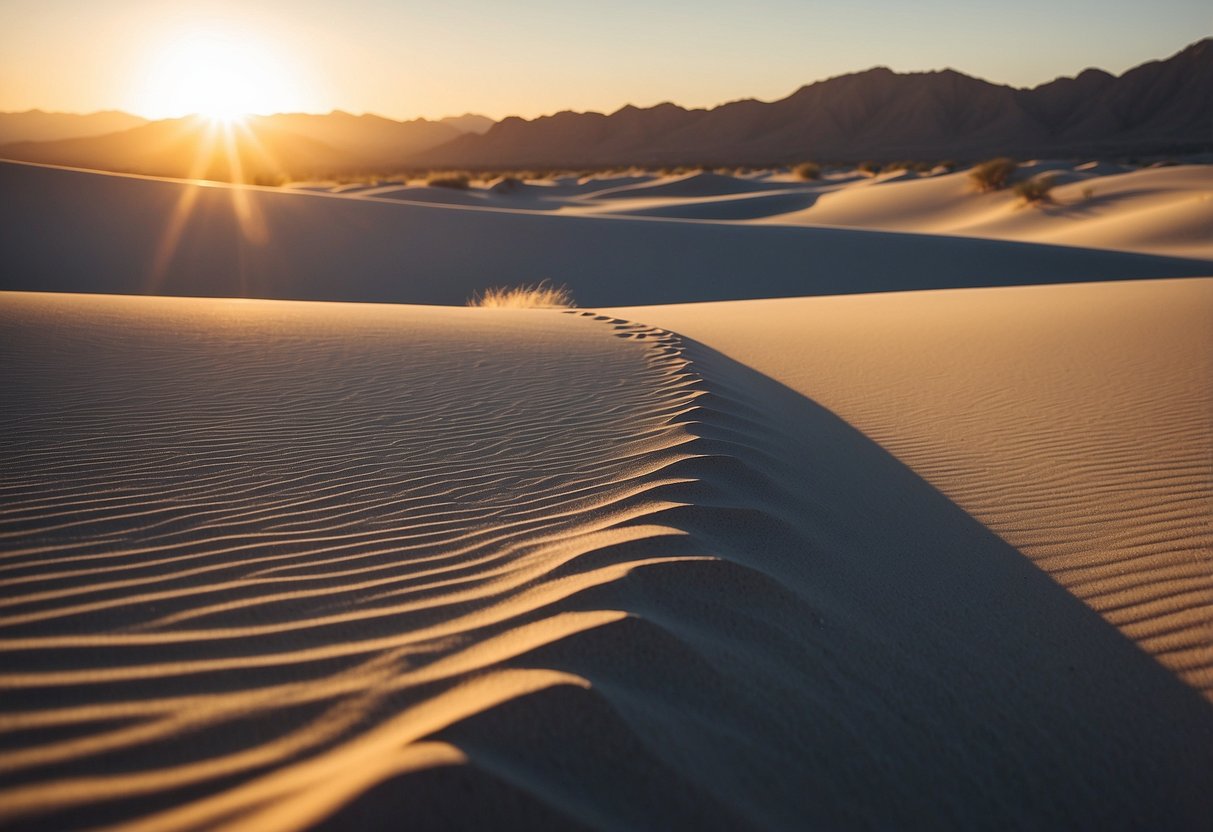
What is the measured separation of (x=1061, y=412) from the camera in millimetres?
5066

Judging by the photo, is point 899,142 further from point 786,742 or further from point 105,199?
point 786,742

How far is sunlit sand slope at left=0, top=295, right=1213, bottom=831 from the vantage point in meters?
1.64

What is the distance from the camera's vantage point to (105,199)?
16438 mm

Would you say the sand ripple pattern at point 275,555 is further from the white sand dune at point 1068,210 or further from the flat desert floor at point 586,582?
the white sand dune at point 1068,210

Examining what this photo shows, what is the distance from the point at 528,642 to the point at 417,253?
16.2 m

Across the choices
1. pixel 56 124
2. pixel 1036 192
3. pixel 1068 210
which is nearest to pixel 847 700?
pixel 1068 210

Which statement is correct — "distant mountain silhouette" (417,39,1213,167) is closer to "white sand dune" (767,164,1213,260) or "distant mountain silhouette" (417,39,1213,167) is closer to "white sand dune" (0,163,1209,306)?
"white sand dune" (767,164,1213,260)

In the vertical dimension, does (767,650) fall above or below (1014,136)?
below

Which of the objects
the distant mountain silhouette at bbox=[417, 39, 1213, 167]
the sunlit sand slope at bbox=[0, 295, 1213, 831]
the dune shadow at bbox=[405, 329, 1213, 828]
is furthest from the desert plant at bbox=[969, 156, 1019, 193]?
the distant mountain silhouette at bbox=[417, 39, 1213, 167]

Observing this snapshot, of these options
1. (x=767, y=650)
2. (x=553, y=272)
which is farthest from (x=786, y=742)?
(x=553, y=272)

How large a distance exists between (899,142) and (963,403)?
97.5m

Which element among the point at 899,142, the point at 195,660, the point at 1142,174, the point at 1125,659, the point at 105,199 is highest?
the point at 899,142

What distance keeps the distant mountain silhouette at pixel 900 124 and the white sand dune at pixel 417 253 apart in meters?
54.6

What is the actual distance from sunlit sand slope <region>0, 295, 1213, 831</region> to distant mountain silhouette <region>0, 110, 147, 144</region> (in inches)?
7307
